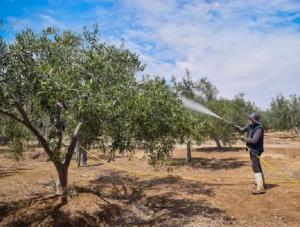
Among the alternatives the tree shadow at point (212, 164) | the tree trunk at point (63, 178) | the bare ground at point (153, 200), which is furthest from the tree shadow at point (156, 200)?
the tree shadow at point (212, 164)

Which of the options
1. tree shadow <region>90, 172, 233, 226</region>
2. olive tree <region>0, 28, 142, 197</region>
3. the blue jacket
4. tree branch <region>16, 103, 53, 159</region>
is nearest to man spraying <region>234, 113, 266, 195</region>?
the blue jacket

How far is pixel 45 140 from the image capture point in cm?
1130

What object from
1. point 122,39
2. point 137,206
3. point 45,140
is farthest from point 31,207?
point 122,39

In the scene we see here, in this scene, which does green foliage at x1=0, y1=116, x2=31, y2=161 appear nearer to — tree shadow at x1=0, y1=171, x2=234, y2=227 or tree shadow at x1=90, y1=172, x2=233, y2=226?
tree shadow at x1=0, y1=171, x2=234, y2=227

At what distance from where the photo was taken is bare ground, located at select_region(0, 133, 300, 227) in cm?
1101

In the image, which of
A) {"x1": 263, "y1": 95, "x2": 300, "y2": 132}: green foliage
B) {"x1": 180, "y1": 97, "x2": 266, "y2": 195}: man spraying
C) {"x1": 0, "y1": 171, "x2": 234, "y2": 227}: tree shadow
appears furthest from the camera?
{"x1": 263, "y1": 95, "x2": 300, "y2": 132}: green foliage

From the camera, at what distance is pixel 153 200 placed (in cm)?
1393

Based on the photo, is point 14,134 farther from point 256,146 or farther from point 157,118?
point 256,146

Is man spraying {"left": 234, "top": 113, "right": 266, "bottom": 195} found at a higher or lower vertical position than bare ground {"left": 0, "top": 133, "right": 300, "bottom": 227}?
higher

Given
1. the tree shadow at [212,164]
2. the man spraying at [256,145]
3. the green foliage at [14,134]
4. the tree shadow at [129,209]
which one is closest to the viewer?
the tree shadow at [129,209]

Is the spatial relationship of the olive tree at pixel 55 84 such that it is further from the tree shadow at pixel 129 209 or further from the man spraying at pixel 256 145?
the man spraying at pixel 256 145

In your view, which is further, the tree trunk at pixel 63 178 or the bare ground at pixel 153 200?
the tree trunk at pixel 63 178

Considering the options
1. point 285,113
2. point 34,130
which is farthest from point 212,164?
point 285,113

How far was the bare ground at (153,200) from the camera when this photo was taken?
11.0m
